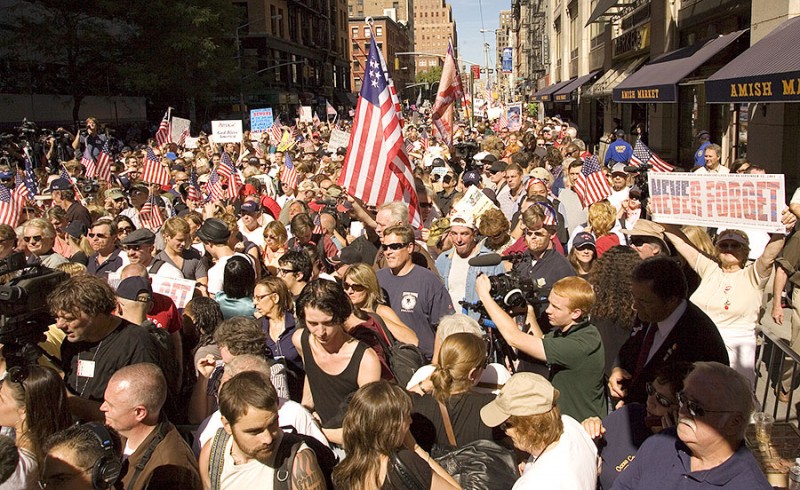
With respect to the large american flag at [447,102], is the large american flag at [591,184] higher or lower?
lower

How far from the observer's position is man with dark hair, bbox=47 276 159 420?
4.06 m

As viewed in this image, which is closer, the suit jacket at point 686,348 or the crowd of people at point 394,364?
the crowd of people at point 394,364

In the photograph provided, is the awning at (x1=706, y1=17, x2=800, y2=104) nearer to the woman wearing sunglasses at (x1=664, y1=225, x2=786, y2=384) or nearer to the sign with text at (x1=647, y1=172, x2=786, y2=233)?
→ the woman wearing sunglasses at (x1=664, y1=225, x2=786, y2=384)

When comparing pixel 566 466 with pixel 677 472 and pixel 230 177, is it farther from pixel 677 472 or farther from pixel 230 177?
pixel 230 177

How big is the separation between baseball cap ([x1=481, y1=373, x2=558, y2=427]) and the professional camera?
233 centimetres

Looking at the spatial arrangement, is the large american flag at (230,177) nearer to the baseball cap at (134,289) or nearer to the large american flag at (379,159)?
the large american flag at (379,159)

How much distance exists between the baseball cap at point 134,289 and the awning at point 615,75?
21561mm

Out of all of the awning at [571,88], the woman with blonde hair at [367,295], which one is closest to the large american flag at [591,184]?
the woman with blonde hair at [367,295]

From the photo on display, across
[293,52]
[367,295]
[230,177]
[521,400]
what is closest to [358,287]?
[367,295]

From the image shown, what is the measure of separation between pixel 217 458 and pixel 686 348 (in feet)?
7.89

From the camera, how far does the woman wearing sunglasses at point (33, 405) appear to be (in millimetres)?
3445

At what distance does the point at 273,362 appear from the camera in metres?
4.28

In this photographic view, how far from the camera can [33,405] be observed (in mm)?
3459

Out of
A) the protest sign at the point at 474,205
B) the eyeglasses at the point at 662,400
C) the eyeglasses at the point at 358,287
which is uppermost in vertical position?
the protest sign at the point at 474,205
